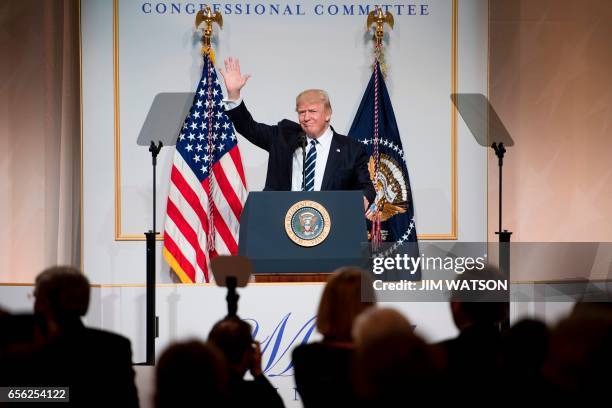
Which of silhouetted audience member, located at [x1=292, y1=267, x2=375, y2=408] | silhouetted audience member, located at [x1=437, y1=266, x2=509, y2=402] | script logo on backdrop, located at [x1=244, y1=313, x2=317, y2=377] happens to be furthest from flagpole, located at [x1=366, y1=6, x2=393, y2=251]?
silhouetted audience member, located at [x1=292, y1=267, x2=375, y2=408]

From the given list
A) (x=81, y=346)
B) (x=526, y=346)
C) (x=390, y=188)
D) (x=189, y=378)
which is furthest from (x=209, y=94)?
(x=189, y=378)

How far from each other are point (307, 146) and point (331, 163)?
0.29 metres

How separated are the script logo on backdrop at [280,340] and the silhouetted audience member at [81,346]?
8.26 ft

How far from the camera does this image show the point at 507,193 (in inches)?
322

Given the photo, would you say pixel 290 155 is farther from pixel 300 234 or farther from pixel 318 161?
pixel 300 234

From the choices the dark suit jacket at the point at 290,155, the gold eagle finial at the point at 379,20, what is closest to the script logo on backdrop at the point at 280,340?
the dark suit jacket at the point at 290,155

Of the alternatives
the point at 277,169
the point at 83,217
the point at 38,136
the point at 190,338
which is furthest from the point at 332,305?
the point at 38,136

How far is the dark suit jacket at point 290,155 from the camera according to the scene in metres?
6.84

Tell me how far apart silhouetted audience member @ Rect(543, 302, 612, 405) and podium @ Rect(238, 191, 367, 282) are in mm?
3428

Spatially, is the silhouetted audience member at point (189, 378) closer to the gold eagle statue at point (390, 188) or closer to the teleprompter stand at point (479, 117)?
the gold eagle statue at point (390, 188)

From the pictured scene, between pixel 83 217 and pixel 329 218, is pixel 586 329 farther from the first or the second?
pixel 83 217

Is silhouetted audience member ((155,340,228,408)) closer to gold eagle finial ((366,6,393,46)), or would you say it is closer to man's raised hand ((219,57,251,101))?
man's raised hand ((219,57,251,101))

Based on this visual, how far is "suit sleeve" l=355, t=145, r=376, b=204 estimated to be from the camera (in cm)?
673

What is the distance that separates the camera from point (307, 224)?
555cm
